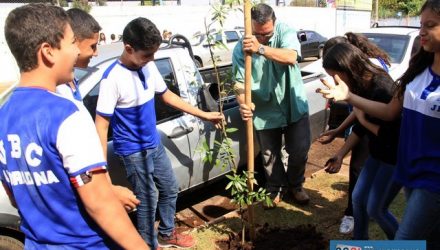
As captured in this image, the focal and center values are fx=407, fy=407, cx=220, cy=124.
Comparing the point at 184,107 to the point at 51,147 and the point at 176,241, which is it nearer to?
the point at 176,241

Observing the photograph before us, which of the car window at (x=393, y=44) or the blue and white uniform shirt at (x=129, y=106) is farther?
the car window at (x=393, y=44)

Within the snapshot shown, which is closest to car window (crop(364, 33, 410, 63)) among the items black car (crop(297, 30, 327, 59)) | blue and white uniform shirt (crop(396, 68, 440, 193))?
blue and white uniform shirt (crop(396, 68, 440, 193))

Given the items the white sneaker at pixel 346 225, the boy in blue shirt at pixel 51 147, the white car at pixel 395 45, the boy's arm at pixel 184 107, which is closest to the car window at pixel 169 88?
the boy's arm at pixel 184 107

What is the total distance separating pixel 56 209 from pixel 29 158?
23 cm

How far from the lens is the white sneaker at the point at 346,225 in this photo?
356 cm

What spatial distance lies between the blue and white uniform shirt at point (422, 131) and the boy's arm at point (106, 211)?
1.42m

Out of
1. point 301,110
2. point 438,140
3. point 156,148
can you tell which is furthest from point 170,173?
point 438,140

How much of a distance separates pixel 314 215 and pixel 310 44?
1569cm

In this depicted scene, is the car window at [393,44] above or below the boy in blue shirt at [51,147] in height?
A: below

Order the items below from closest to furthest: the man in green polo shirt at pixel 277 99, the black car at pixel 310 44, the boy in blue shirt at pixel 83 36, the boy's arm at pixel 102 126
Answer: the boy in blue shirt at pixel 83 36 → the boy's arm at pixel 102 126 → the man in green polo shirt at pixel 277 99 → the black car at pixel 310 44

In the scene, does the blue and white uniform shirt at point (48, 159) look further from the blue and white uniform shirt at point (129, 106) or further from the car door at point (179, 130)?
the car door at point (179, 130)

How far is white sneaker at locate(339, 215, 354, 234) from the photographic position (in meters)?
3.56

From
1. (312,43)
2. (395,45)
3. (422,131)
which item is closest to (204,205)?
(422,131)

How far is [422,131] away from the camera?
2.02 meters
